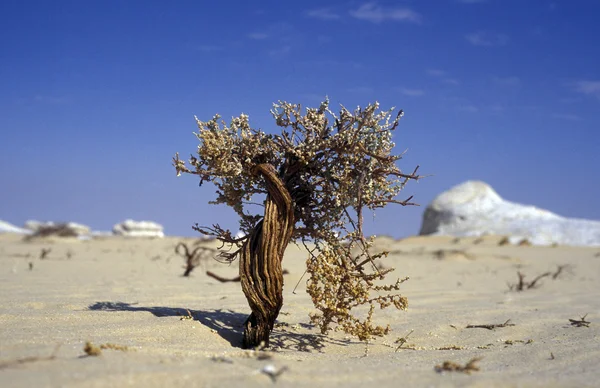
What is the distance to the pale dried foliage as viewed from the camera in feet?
14.9

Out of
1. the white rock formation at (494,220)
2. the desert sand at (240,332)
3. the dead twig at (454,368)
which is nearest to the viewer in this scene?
the desert sand at (240,332)

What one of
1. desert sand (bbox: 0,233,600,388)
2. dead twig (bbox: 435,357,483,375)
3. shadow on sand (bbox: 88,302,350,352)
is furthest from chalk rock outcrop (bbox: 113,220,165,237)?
dead twig (bbox: 435,357,483,375)

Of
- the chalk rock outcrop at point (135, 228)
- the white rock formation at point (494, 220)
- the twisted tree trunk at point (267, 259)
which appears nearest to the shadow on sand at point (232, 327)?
the twisted tree trunk at point (267, 259)

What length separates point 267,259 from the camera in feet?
15.3

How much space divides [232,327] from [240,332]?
0.15 m

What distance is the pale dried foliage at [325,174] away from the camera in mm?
4535

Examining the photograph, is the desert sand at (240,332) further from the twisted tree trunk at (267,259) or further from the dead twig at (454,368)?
the twisted tree trunk at (267,259)

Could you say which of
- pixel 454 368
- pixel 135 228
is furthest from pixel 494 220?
pixel 454 368

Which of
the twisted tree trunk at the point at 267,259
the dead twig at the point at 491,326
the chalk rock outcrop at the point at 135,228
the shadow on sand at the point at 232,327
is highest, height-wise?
the chalk rock outcrop at the point at 135,228

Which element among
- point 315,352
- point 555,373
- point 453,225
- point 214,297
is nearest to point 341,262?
point 315,352

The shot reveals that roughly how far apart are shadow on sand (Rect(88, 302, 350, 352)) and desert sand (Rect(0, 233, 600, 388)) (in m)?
0.02

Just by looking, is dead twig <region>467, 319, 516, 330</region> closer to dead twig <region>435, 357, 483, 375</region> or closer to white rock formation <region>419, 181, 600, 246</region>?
dead twig <region>435, 357, 483, 375</region>

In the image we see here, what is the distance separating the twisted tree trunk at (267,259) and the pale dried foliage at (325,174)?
18cm

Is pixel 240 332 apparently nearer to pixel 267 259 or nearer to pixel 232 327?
pixel 232 327
